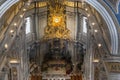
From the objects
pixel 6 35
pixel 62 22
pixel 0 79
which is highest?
pixel 62 22

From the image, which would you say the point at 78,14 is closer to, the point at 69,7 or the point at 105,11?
the point at 69,7

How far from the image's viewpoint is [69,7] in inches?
966

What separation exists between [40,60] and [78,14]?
469 centimetres

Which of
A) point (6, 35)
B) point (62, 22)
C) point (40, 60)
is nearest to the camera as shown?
point (6, 35)

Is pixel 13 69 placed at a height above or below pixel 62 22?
below

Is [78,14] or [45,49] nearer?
[78,14]

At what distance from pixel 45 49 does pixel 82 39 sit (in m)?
3.58

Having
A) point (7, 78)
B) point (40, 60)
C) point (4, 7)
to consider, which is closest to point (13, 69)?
point (7, 78)

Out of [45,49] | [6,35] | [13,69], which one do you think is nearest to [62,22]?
[45,49]

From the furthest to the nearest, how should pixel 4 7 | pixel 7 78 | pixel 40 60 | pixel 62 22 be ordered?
pixel 40 60, pixel 62 22, pixel 7 78, pixel 4 7

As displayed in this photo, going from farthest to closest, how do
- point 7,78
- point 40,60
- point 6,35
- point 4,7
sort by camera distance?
point 40,60
point 7,78
point 6,35
point 4,7

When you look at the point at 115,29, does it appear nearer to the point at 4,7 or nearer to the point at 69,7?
the point at 4,7

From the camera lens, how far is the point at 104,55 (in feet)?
44.4

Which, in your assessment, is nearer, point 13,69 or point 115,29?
point 115,29
